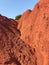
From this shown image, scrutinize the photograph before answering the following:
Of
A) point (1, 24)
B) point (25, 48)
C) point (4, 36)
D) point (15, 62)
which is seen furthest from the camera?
point (1, 24)

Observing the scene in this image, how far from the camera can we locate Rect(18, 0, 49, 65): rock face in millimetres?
17156

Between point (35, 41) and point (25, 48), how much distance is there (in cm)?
88

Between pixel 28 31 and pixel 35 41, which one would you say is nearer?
pixel 35 41

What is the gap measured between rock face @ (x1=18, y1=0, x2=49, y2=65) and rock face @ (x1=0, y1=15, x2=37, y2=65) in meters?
0.42

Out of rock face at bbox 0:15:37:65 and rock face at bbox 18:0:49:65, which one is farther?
rock face at bbox 18:0:49:65

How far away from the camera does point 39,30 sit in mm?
18422

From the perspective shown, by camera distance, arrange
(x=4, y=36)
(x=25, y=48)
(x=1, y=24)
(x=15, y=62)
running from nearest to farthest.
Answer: (x=15, y=62) < (x=25, y=48) < (x=4, y=36) < (x=1, y=24)

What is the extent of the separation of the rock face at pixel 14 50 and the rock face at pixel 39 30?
1.39 feet

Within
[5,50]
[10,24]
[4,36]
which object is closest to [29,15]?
[10,24]

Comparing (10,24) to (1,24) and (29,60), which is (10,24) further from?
(29,60)

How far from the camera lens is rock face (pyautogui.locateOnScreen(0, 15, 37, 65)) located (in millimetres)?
17047

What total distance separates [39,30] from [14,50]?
91.4 inches

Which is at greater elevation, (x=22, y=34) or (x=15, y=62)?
(x=22, y=34)

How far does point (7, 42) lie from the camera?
1873 cm
